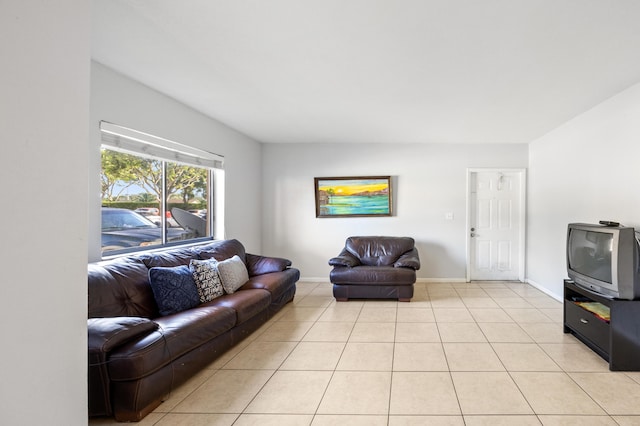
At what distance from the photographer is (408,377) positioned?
8.45 feet

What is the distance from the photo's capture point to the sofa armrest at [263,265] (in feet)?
14.7

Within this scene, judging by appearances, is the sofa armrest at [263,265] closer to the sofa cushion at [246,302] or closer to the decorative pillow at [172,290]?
the sofa cushion at [246,302]

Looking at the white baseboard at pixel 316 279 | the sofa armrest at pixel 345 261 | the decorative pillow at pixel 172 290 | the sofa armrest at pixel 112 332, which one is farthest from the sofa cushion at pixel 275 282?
the sofa armrest at pixel 112 332

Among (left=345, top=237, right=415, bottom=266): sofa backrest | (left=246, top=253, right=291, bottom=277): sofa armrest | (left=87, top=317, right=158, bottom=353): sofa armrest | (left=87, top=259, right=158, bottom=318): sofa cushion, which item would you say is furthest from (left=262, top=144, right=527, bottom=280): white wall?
(left=87, top=317, right=158, bottom=353): sofa armrest

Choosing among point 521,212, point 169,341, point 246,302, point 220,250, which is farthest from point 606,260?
point 220,250

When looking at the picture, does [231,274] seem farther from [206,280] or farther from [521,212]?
[521,212]

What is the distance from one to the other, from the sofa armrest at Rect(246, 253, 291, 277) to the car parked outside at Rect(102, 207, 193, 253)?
111 cm

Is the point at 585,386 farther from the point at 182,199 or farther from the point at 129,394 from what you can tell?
the point at 182,199

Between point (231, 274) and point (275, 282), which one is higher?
point (231, 274)

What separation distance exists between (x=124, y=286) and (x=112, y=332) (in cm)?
76

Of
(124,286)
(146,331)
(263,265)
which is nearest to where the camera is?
(146,331)

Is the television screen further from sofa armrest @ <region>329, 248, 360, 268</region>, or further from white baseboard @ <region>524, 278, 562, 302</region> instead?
sofa armrest @ <region>329, 248, 360, 268</region>

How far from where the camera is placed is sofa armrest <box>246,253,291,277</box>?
449cm

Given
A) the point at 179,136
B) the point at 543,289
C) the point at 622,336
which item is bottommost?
the point at 543,289
